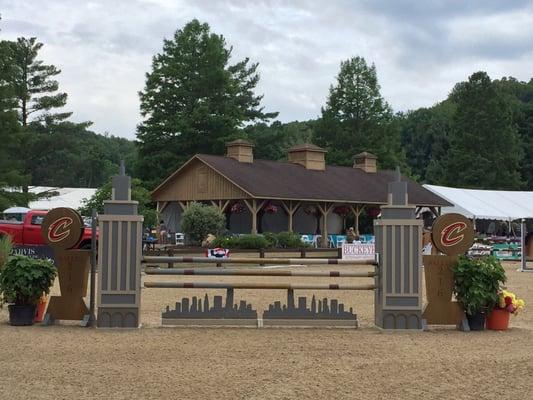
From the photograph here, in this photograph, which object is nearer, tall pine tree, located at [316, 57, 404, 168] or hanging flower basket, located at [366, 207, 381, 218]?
hanging flower basket, located at [366, 207, 381, 218]

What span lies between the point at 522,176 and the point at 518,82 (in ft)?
119

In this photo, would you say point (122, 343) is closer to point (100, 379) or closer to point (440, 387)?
point (100, 379)

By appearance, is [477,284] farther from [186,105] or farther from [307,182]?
[186,105]

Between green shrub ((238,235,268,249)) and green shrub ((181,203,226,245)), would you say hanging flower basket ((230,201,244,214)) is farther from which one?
green shrub ((238,235,268,249))

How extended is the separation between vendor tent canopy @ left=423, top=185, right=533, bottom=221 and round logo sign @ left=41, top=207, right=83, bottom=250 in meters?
33.7

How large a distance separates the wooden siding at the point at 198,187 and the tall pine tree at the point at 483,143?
1291 inches

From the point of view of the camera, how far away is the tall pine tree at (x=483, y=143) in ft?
214

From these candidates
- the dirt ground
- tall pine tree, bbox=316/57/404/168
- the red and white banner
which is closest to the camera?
the dirt ground

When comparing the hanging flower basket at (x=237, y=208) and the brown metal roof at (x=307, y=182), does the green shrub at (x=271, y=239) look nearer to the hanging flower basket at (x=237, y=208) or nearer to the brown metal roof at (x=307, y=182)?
the brown metal roof at (x=307, y=182)

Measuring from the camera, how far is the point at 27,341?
8.95 meters

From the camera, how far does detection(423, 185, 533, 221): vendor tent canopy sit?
140 feet

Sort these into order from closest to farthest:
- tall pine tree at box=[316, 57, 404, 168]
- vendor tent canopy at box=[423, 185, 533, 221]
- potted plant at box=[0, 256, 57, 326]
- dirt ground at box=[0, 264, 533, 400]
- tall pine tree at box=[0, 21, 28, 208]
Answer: dirt ground at box=[0, 264, 533, 400], potted plant at box=[0, 256, 57, 326], tall pine tree at box=[0, 21, 28, 208], vendor tent canopy at box=[423, 185, 533, 221], tall pine tree at box=[316, 57, 404, 168]

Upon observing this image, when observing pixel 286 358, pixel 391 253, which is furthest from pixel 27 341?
pixel 391 253

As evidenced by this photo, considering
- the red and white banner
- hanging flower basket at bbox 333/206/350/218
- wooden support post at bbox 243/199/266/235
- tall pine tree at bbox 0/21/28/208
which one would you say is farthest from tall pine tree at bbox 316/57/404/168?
the red and white banner
